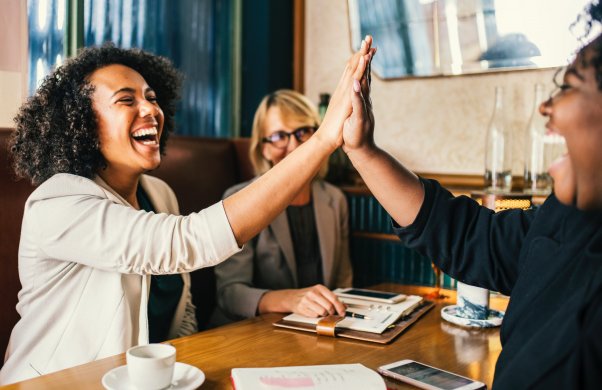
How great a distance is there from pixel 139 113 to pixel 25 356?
2.39 feet

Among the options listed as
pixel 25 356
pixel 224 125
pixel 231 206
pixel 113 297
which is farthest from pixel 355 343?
pixel 224 125

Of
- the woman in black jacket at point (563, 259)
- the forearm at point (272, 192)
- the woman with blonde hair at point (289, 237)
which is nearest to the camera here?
the woman in black jacket at point (563, 259)

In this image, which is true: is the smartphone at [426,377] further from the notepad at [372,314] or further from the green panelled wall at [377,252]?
the green panelled wall at [377,252]

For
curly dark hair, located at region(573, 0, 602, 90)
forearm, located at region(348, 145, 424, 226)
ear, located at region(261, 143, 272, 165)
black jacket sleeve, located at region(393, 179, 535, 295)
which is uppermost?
curly dark hair, located at region(573, 0, 602, 90)

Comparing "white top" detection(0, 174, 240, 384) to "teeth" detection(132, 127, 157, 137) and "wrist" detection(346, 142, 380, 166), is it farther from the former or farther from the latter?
"wrist" detection(346, 142, 380, 166)

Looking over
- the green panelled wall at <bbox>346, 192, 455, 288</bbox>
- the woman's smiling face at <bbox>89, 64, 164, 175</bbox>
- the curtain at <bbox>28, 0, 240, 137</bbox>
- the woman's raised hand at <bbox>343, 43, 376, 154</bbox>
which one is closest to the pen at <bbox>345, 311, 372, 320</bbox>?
the woman's raised hand at <bbox>343, 43, 376, 154</bbox>

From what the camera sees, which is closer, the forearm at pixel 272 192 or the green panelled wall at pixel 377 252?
the forearm at pixel 272 192

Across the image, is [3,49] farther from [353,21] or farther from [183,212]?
[353,21]

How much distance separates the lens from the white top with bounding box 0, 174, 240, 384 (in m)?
1.29

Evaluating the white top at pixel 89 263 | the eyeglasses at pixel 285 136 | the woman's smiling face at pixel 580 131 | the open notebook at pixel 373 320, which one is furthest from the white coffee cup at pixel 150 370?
the eyeglasses at pixel 285 136

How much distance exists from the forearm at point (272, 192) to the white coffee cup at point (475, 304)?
54 centimetres

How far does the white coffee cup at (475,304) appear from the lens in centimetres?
146

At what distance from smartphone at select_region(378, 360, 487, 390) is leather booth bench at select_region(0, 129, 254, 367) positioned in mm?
1171

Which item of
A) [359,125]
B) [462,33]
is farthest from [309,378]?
[462,33]
